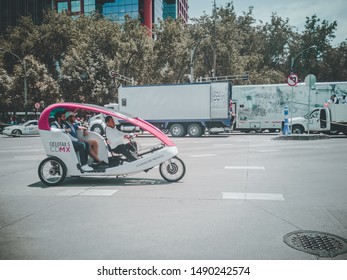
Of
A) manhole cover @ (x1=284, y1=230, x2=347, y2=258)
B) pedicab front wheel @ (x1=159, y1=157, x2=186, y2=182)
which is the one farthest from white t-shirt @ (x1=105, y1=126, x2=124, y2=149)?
manhole cover @ (x1=284, y1=230, x2=347, y2=258)

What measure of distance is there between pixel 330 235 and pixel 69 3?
245ft

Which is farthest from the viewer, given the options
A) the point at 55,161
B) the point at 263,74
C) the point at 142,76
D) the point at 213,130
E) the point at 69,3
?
the point at 69,3

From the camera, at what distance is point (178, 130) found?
77.7ft

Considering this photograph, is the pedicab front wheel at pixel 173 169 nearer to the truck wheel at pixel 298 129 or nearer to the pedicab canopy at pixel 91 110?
the pedicab canopy at pixel 91 110

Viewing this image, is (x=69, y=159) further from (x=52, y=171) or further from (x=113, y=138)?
(x=113, y=138)

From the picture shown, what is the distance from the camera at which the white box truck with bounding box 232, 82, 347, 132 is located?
25.3 meters

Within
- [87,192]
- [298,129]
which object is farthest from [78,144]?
[298,129]

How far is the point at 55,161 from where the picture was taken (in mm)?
7375

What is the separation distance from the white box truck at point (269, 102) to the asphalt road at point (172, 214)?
17.7m

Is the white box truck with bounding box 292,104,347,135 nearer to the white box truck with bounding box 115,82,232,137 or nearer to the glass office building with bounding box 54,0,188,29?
the white box truck with bounding box 115,82,232,137

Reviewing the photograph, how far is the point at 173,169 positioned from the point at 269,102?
2035 centimetres

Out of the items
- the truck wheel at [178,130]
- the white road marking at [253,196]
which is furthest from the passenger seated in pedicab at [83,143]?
the truck wheel at [178,130]
